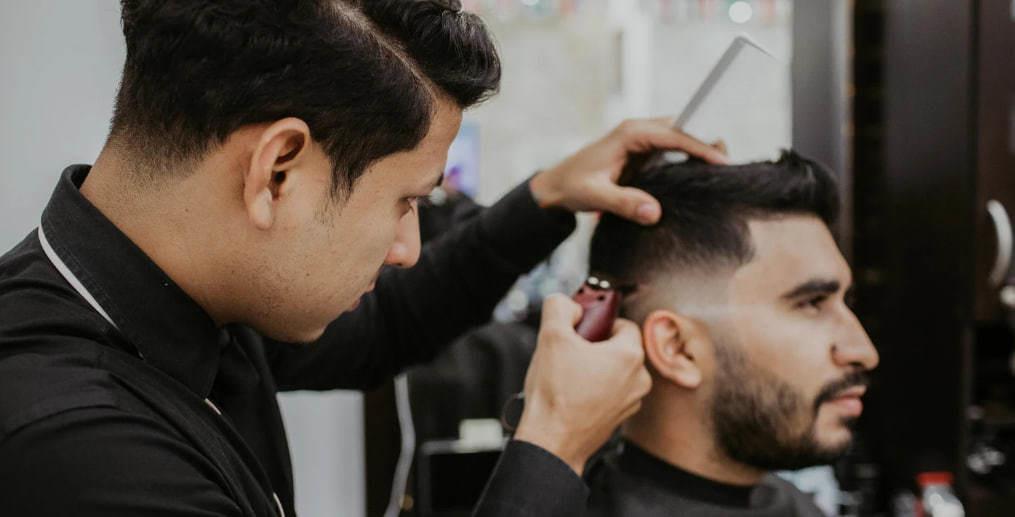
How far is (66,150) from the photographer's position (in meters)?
1.58

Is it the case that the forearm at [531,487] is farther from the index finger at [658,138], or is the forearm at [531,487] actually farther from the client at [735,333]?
the index finger at [658,138]

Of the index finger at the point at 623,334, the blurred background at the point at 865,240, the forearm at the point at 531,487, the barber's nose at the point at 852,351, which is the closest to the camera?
the forearm at the point at 531,487

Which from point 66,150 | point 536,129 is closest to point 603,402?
point 66,150

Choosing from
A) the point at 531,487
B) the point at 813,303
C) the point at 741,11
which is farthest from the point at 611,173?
the point at 741,11

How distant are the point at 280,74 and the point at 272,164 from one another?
0.09 metres

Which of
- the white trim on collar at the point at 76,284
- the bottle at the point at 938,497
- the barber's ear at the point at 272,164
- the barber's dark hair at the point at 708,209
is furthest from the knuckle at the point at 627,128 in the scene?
the bottle at the point at 938,497

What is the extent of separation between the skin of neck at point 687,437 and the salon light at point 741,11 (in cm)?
347

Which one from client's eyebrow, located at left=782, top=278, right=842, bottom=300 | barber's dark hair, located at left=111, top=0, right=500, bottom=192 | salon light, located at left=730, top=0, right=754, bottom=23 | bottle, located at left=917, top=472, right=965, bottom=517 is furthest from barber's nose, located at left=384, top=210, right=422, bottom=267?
salon light, located at left=730, top=0, right=754, bottom=23

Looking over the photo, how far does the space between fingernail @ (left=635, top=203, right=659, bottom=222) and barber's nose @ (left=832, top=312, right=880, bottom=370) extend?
0.38m

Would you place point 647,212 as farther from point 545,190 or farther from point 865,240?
point 865,240

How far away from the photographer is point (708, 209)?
1.75 m

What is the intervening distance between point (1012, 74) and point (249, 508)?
6.72 ft

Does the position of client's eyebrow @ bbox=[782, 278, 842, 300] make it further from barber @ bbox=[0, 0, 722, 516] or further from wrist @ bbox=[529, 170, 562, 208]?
barber @ bbox=[0, 0, 722, 516]

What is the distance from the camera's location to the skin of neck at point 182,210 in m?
1.05
